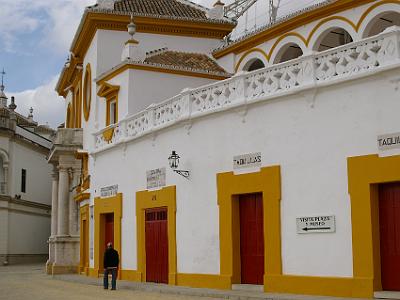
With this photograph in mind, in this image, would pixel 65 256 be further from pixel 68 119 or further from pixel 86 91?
pixel 68 119

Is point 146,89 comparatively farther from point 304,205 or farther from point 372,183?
point 372,183

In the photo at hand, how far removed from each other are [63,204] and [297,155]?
1607cm

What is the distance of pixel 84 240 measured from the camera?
25.4m

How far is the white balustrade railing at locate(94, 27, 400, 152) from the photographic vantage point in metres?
12.0

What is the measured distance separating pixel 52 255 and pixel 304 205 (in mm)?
17117

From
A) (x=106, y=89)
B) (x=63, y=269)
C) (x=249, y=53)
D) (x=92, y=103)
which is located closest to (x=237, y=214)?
(x=106, y=89)

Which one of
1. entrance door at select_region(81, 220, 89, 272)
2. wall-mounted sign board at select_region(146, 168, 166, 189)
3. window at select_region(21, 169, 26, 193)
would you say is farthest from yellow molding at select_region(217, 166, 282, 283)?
window at select_region(21, 169, 26, 193)

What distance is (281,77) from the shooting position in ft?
45.6

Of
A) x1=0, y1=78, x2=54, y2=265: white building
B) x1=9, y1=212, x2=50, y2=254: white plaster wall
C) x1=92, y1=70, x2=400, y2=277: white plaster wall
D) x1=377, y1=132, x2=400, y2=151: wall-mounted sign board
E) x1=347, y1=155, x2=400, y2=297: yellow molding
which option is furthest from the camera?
x1=9, y1=212, x2=50, y2=254: white plaster wall

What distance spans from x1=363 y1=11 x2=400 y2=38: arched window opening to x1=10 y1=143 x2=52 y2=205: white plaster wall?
89.9 ft

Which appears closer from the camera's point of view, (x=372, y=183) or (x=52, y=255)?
(x=372, y=183)

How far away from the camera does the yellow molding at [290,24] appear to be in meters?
19.7

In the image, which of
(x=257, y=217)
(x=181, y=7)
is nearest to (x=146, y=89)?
(x=181, y=7)

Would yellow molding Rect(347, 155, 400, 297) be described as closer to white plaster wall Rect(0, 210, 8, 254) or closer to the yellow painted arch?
the yellow painted arch
